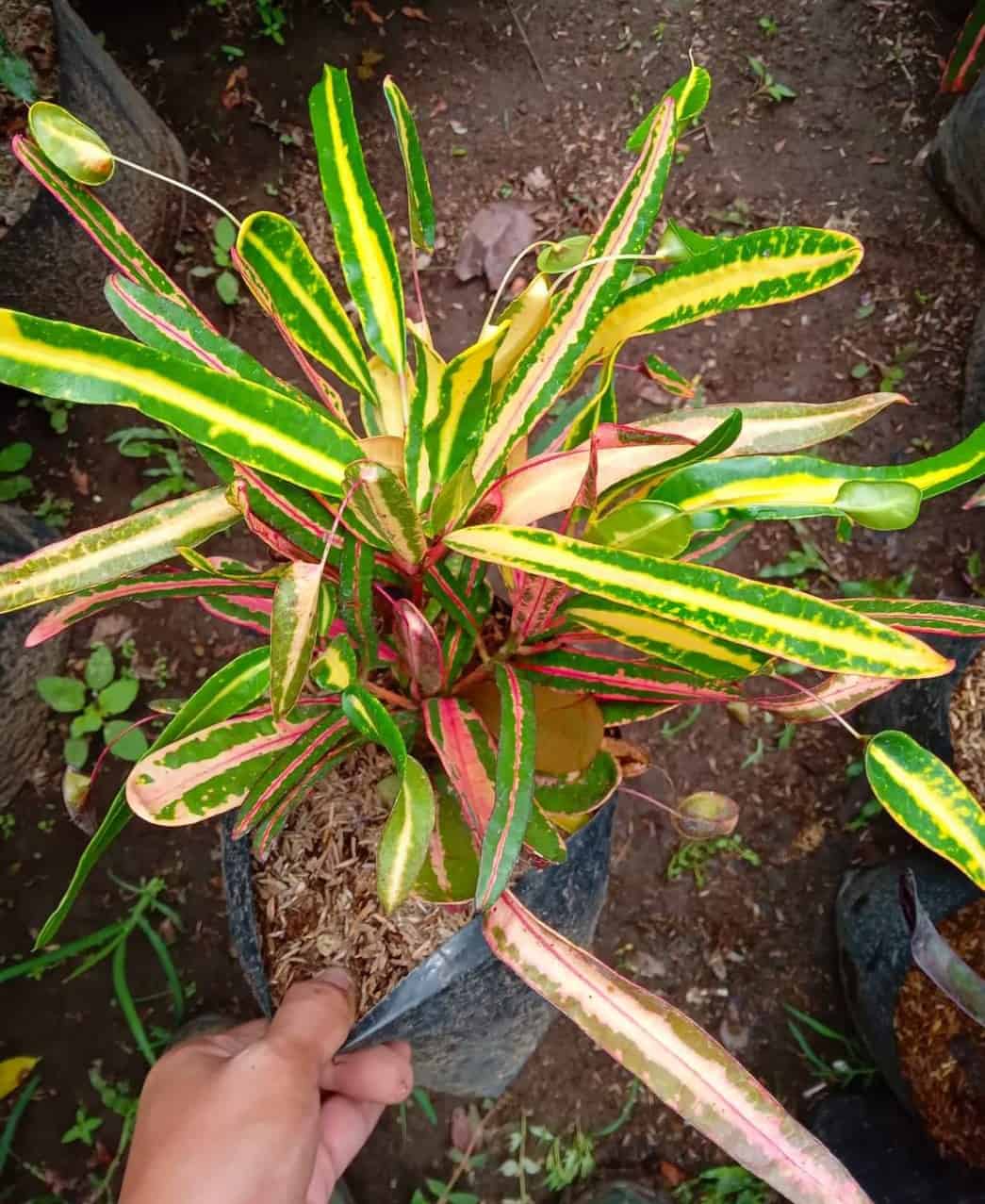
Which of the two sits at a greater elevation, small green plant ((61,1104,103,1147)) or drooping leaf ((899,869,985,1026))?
drooping leaf ((899,869,985,1026))

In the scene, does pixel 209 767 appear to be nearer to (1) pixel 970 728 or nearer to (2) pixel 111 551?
(2) pixel 111 551

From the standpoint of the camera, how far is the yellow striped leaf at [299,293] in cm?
50

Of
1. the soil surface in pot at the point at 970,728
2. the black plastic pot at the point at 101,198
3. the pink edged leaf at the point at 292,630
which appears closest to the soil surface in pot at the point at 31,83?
the black plastic pot at the point at 101,198

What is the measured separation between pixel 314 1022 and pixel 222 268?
45.3 inches

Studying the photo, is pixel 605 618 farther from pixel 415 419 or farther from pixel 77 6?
pixel 77 6

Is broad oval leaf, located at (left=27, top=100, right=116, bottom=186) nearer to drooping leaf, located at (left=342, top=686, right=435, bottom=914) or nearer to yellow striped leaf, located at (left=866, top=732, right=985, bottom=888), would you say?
drooping leaf, located at (left=342, top=686, right=435, bottom=914)

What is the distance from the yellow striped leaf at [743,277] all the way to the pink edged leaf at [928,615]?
0.21 metres

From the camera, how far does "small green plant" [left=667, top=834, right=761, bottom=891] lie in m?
1.29

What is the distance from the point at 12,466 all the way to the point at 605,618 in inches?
44.1

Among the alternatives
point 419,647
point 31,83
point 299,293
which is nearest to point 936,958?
point 419,647

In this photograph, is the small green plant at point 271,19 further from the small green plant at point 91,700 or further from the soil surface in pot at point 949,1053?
the soil surface in pot at point 949,1053

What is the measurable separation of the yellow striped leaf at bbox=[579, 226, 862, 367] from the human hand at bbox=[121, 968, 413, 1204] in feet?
1.84

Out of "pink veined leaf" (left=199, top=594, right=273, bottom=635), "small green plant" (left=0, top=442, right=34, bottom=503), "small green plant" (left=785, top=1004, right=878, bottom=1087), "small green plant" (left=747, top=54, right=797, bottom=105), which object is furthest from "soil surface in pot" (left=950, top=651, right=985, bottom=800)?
"small green plant" (left=0, top=442, right=34, bottom=503)

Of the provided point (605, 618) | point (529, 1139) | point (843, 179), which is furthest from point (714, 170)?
point (529, 1139)
